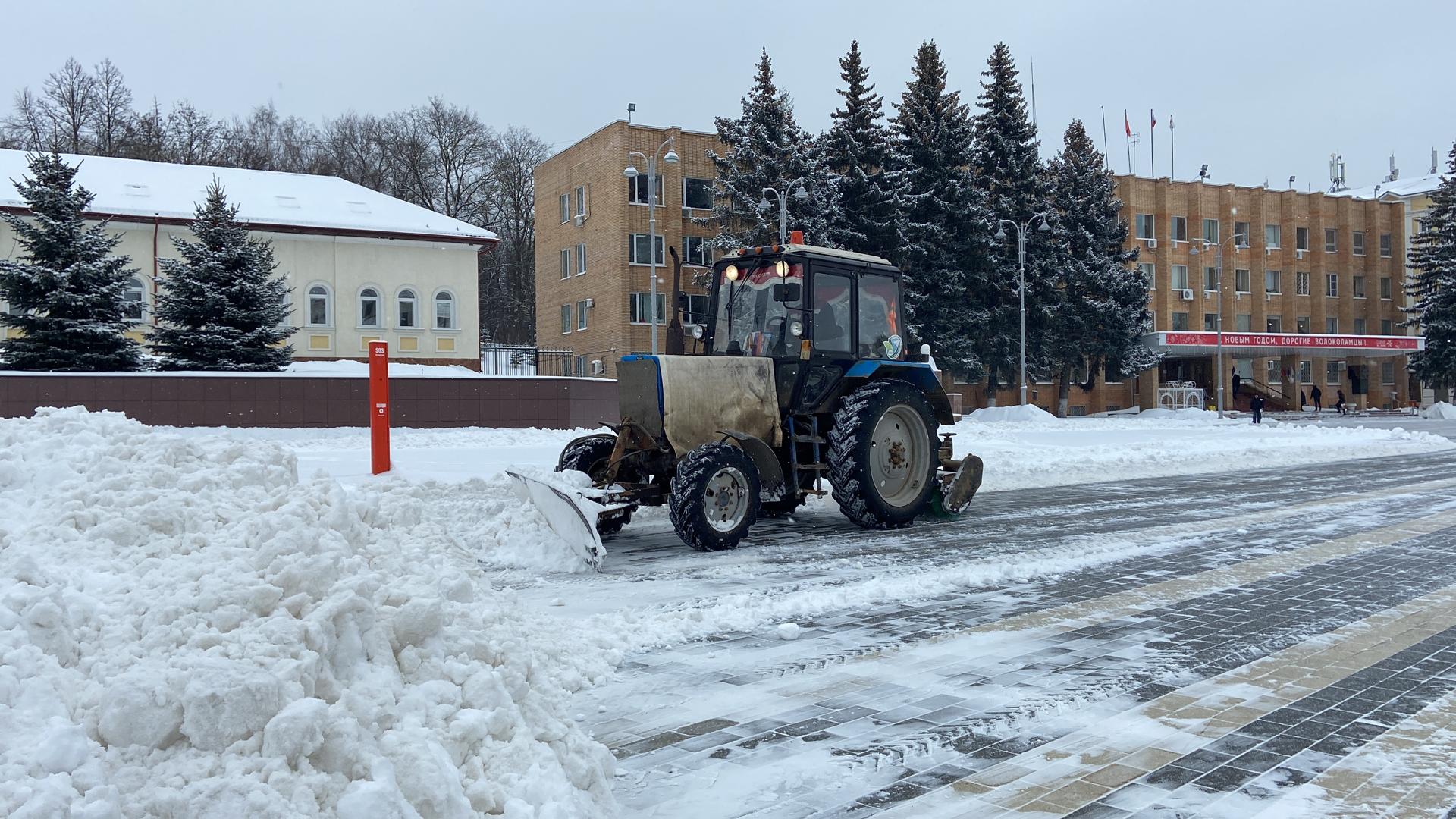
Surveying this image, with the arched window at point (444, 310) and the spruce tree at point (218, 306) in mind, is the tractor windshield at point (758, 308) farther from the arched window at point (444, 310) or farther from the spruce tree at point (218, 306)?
the arched window at point (444, 310)

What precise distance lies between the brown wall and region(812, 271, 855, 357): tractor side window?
14375 mm

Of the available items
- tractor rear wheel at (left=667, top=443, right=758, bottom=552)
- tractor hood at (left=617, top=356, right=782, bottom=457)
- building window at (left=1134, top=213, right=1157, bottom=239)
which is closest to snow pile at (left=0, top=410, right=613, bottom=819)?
tractor rear wheel at (left=667, top=443, right=758, bottom=552)

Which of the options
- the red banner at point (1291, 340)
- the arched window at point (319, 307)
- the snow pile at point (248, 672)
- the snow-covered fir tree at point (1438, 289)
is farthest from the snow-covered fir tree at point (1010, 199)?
the snow pile at point (248, 672)

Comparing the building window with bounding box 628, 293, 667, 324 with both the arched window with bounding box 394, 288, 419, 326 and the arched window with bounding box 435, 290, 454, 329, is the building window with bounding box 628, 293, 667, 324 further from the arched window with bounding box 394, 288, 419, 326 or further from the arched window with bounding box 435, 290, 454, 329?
the arched window with bounding box 394, 288, 419, 326

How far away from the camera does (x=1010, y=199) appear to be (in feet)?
132

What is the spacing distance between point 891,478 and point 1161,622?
434 cm

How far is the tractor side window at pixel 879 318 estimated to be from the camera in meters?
9.91

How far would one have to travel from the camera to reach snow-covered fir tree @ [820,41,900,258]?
118 feet

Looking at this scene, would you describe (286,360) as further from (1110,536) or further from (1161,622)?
(1161,622)

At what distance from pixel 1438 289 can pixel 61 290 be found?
200 ft

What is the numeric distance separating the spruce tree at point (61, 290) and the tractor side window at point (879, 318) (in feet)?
59.6

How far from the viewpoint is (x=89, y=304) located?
21.5 meters

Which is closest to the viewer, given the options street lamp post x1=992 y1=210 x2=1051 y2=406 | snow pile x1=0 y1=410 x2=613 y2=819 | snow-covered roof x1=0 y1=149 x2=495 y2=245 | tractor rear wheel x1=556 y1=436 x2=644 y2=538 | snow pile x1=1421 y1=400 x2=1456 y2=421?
snow pile x1=0 y1=410 x2=613 y2=819

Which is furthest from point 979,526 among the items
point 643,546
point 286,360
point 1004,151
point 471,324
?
point 1004,151
